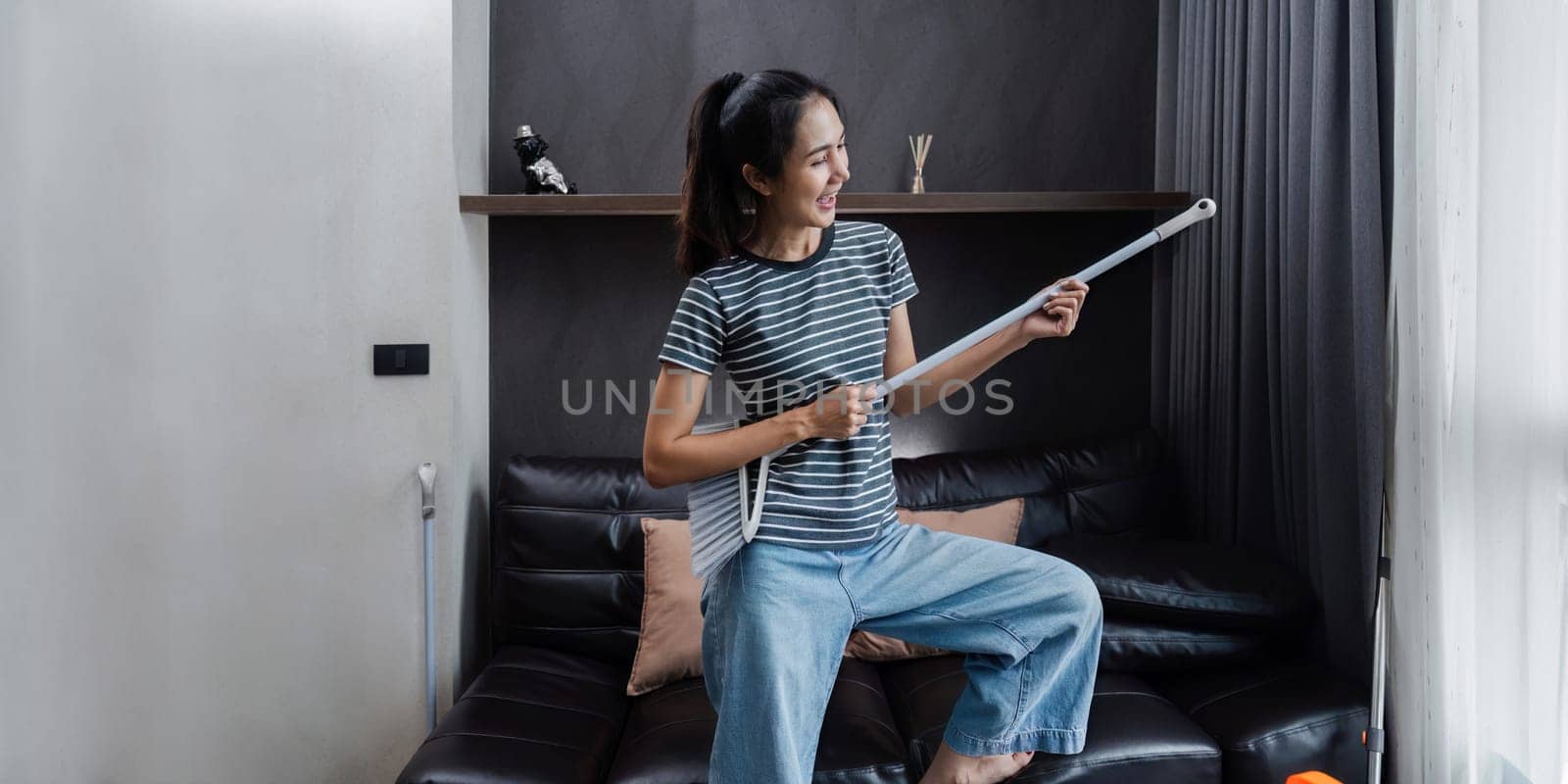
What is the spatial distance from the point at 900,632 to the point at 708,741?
57cm

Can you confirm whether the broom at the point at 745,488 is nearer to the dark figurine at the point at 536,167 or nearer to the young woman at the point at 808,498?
the young woman at the point at 808,498

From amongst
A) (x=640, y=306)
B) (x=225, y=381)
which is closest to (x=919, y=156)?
(x=640, y=306)

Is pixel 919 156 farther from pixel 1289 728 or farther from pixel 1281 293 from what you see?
pixel 1289 728

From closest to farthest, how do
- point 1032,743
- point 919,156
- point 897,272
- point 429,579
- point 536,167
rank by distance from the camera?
point 1032,743, point 897,272, point 429,579, point 536,167, point 919,156

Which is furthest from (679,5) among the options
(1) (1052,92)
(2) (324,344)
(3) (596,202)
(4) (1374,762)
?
(4) (1374,762)

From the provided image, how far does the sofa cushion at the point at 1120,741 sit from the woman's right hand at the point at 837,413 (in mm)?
731

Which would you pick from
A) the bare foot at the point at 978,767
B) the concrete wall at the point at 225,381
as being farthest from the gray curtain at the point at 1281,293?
the concrete wall at the point at 225,381

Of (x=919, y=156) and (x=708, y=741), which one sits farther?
(x=919, y=156)

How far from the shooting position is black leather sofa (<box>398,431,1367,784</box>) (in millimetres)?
1896

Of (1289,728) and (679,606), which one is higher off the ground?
(679,606)

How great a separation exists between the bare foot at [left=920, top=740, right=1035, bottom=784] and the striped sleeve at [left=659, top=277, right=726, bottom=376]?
0.68 metres

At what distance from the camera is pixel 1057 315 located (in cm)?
153

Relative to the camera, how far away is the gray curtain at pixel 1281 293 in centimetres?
197

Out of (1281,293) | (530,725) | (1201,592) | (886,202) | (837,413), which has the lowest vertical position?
(530,725)
